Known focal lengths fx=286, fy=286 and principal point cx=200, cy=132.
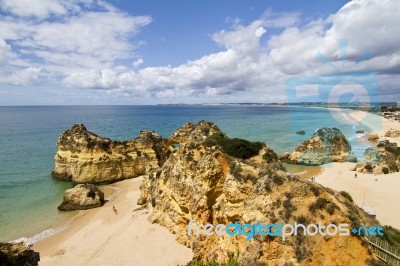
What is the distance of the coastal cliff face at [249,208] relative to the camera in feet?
35.1

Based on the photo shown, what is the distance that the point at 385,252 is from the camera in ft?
34.6

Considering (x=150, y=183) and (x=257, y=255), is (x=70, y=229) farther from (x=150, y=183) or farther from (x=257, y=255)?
(x=257, y=255)

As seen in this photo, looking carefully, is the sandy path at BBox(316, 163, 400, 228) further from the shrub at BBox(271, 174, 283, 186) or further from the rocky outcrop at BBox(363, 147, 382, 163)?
the shrub at BBox(271, 174, 283, 186)

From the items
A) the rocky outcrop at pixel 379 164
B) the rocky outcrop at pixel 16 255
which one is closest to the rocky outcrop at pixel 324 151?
the rocky outcrop at pixel 379 164

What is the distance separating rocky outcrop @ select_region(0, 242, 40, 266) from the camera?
10.5 m

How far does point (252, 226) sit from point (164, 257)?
764 cm

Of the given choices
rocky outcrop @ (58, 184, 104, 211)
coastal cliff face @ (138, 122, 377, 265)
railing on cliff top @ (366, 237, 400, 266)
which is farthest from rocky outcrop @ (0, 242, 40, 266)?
rocky outcrop @ (58, 184, 104, 211)

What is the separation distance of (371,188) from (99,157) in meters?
31.7

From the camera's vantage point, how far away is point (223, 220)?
48.5 ft

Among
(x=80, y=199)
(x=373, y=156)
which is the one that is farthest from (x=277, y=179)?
(x=373, y=156)

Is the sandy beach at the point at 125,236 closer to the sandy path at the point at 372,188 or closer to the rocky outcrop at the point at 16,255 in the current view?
the sandy path at the point at 372,188

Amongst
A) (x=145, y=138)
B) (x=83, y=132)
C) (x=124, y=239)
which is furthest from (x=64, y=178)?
(x=124, y=239)

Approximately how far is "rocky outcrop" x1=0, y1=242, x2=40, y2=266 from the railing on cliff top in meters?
13.1

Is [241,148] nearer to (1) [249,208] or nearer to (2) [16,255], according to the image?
(1) [249,208]
